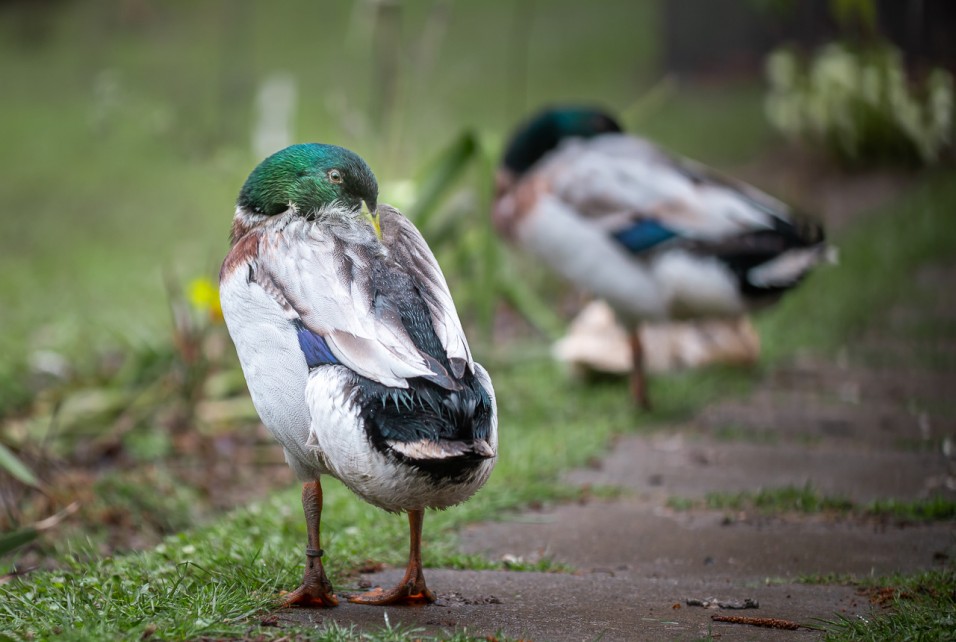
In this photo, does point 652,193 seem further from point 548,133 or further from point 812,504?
point 812,504

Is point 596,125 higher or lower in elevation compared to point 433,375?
higher

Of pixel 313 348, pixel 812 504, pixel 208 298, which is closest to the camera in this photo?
pixel 313 348

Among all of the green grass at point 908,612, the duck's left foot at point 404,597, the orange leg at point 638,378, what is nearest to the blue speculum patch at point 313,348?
the duck's left foot at point 404,597

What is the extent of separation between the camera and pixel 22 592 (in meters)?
2.78

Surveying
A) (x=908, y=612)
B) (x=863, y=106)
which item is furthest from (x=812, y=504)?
(x=863, y=106)

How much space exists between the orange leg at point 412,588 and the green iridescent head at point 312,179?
78 cm

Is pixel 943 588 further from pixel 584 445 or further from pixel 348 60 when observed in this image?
pixel 348 60

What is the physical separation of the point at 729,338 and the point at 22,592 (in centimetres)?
397

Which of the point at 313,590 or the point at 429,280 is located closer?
the point at 313,590

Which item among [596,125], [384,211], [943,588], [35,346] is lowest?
[943,588]

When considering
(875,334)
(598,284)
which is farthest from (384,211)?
(875,334)

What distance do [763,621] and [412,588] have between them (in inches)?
32.0

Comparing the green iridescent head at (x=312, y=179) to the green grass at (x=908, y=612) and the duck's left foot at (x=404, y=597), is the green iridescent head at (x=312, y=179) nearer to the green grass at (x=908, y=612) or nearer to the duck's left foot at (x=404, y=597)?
the duck's left foot at (x=404, y=597)

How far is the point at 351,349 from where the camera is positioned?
2533mm
